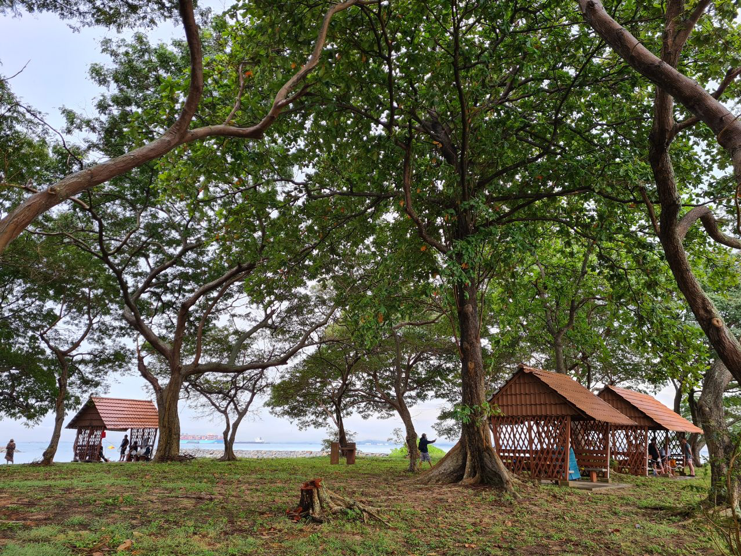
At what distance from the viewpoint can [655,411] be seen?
2050 centimetres

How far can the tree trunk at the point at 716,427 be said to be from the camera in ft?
22.4

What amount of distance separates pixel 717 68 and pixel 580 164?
14.0 feet

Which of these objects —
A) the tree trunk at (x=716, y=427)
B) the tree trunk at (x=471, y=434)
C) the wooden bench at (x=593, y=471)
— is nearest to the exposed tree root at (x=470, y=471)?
the tree trunk at (x=471, y=434)

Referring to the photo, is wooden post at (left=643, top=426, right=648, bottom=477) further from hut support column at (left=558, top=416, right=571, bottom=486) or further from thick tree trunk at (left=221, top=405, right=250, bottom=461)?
thick tree trunk at (left=221, top=405, right=250, bottom=461)

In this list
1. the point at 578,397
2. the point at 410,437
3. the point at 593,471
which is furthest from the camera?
the point at 410,437

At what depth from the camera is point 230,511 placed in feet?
24.0

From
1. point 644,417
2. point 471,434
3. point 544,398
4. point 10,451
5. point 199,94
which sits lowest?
point 10,451

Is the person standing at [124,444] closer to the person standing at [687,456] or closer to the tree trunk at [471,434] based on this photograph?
the tree trunk at [471,434]

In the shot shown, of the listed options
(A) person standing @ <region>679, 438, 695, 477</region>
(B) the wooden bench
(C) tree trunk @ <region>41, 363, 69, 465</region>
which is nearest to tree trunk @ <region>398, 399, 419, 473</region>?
(B) the wooden bench

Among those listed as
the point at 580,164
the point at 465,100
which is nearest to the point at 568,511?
the point at 580,164

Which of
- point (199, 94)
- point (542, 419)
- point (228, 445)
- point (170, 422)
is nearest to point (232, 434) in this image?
point (228, 445)

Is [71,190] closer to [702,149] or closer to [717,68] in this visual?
[717,68]

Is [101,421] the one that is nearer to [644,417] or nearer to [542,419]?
[542,419]

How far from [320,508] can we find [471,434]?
5416 mm
